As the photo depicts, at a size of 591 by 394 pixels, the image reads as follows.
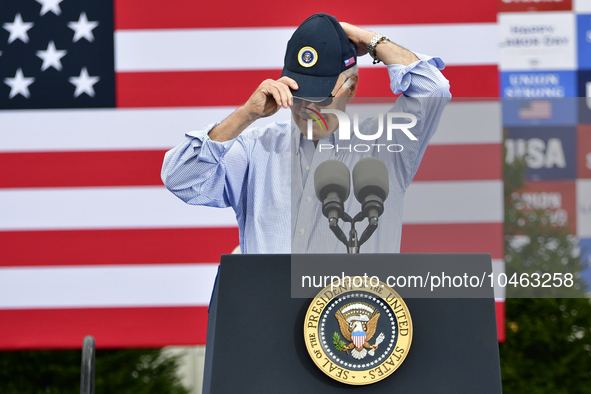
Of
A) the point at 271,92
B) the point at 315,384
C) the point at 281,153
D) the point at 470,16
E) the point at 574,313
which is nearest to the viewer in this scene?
the point at 315,384

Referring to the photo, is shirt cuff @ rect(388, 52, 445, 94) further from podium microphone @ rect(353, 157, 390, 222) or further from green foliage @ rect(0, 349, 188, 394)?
green foliage @ rect(0, 349, 188, 394)

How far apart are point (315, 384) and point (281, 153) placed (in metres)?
0.70

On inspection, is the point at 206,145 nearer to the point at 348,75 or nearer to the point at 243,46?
the point at 348,75

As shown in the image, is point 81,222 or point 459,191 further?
point 81,222

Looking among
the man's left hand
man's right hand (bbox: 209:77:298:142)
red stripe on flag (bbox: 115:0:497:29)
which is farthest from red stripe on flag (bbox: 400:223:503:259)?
red stripe on flag (bbox: 115:0:497:29)

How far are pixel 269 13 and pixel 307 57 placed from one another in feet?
4.25

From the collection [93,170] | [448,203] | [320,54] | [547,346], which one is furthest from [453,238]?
[547,346]

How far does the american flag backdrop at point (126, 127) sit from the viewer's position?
8.05ft

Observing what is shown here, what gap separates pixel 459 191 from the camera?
3.02ft

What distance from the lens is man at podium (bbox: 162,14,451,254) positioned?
0.91m

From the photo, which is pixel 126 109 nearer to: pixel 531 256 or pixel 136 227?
pixel 136 227

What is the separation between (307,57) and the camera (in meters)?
1.29

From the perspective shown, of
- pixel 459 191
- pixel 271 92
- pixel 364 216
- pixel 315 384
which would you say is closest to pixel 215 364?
pixel 315 384

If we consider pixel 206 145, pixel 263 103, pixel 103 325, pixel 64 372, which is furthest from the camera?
pixel 64 372
